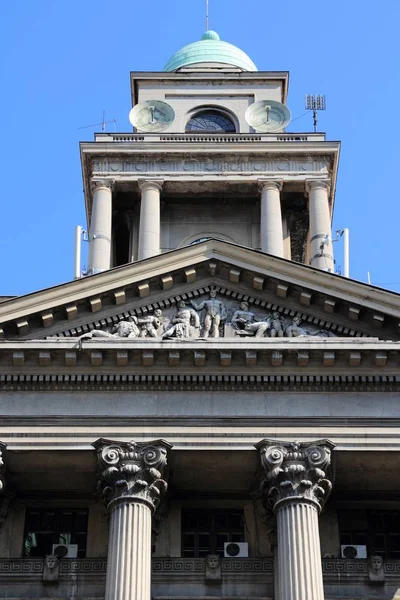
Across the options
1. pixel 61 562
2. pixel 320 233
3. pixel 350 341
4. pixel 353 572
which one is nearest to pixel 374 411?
pixel 350 341

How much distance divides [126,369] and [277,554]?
618 centimetres

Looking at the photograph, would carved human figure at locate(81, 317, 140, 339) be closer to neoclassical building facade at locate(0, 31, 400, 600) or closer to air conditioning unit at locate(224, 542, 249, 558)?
neoclassical building facade at locate(0, 31, 400, 600)

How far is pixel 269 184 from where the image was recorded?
54688mm

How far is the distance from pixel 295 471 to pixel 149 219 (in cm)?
2009

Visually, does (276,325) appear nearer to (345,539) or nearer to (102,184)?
(345,539)

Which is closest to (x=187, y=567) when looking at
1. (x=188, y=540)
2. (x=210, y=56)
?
(x=188, y=540)

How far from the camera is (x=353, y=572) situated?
36.8 metres

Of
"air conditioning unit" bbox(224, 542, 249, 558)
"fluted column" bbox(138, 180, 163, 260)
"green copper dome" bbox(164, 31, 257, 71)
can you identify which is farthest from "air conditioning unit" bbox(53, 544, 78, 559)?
"green copper dome" bbox(164, 31, 257, 71)

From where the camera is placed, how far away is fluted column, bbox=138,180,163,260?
5253cm

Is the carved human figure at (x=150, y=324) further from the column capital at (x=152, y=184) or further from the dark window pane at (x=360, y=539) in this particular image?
the column capital at (x=152, y=184)

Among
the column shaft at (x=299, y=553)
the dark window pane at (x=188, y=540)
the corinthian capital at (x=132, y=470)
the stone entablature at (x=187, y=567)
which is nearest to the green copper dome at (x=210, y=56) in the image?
the dark window pane at (x=188, y=540)

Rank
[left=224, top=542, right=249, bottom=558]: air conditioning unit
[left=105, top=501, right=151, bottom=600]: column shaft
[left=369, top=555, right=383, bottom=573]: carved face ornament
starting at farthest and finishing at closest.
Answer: [left=224, top=542, right=249, bottom=558]: air conditioning unit < [left=369, top=555, right=383, bottom=573]: carved face ornament < [left=105, top=501, right=151, bottom=600]: column shaft

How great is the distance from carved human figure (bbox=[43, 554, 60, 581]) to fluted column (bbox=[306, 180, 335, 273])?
61.4 ft

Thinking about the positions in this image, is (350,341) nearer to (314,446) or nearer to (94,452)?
(314,446)
